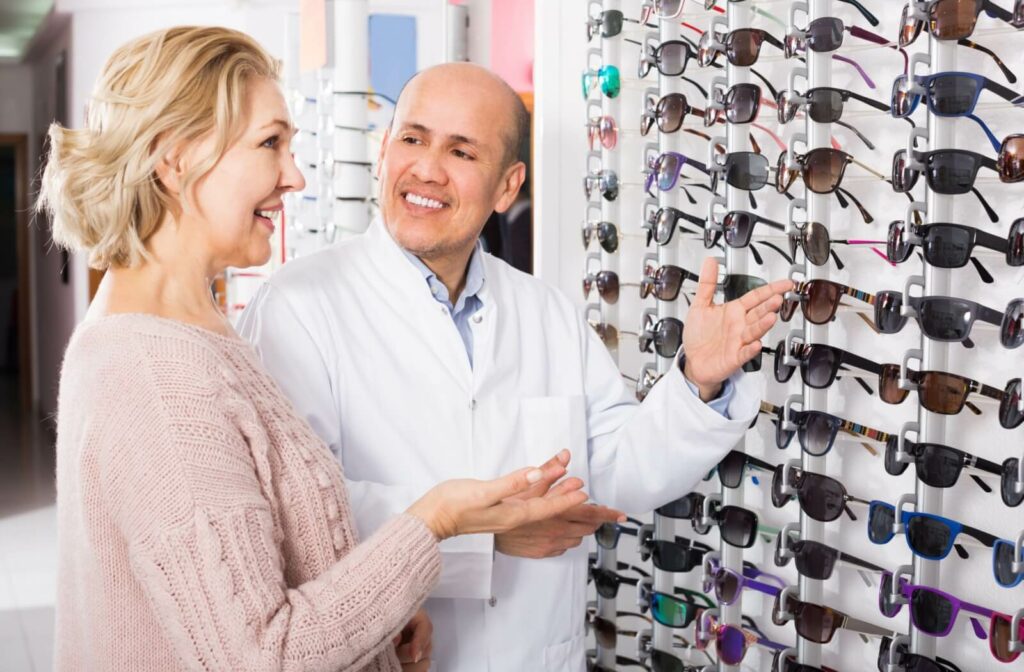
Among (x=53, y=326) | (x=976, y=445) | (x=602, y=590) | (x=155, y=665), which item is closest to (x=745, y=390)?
(x=976, y=445)

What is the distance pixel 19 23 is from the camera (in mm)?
10562

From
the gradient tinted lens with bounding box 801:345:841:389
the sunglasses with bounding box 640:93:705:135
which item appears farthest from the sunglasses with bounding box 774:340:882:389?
the sunglasses with bounding box 640:93:705:135

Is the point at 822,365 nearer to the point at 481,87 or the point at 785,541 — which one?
the point at 785,541

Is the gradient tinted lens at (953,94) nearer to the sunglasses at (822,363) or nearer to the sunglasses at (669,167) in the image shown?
the sunglasses at (822,363)

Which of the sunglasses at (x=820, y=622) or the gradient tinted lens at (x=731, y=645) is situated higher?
the sunglasses at (x=820, y=622)

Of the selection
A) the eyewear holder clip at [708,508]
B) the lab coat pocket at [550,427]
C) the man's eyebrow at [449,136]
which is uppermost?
the man's eyebrow at [449,136]

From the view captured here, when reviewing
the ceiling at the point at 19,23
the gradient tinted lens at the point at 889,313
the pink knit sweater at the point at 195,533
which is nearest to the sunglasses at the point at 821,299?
the gradient tinted lens at the point at 889,313

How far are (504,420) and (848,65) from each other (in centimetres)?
95

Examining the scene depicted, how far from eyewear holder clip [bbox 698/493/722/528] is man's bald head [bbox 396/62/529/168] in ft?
2.59

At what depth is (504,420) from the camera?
2043 millimetres

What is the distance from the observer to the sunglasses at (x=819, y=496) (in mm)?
1902

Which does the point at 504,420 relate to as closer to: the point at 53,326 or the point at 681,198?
the point at 681,198

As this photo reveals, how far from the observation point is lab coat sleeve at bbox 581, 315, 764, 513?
1976 mm

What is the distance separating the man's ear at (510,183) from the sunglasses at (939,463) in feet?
2.97
